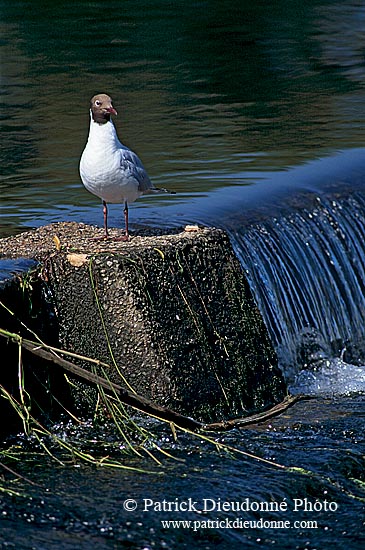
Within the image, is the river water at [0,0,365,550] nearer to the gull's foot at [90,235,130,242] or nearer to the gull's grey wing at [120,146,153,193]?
the gull's grey wing at [120,146,153,193]

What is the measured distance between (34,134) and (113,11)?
12.4m

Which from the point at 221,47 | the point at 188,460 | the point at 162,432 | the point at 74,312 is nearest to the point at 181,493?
the point at 188,460

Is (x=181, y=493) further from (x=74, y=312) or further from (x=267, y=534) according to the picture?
(x=74, y=312)

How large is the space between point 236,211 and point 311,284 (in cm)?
79

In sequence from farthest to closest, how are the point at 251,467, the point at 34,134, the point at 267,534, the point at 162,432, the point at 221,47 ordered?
1. the point at 221,47
2. the point at 34,134
3. the point at 162,432
4. the point at 251,467
5. the point at 267,534

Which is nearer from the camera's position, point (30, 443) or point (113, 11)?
point (30, 443)

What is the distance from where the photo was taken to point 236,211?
823 cm

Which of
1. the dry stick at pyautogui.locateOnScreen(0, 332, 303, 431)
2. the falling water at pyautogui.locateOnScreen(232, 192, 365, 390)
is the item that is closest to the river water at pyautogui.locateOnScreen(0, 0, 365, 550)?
the falling water at pyautogui.locateOnScreen(232, 192, 365, 390)

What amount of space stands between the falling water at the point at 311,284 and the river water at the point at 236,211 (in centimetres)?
1

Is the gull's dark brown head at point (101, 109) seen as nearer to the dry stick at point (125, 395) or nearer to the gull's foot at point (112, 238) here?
the gull's foot at point (112, 238)

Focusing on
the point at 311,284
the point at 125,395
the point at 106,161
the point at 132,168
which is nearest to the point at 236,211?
the point at 311,284

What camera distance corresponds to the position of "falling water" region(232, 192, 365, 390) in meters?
7.58

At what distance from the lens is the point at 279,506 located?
534 cm

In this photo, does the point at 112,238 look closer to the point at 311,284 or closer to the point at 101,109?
the point at 101,109
